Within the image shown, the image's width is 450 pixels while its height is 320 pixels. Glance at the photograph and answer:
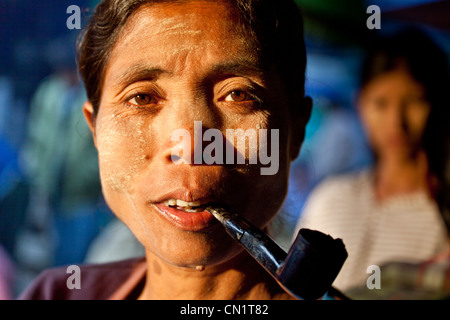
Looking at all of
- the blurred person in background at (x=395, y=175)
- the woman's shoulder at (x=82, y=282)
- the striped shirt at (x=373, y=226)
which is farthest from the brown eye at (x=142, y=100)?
the blurred person in background at (x=395, y=175)

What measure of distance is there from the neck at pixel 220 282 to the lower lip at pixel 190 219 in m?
0.14

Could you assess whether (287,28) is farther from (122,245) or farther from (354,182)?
(354,182)

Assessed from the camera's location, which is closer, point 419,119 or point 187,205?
point 187,205

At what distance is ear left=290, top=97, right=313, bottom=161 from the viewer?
1.06 m

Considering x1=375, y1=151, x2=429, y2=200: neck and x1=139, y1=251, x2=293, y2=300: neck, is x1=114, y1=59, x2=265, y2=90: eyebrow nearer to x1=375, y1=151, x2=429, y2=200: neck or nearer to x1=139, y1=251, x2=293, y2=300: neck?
x1=139, y1=251, x2=293, y2=300: neck

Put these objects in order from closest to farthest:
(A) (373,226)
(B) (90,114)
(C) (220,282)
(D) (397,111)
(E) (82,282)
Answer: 1. (C) (220,282)
2. (B) (90,114)
3. (E) (82,282)
4. (A) (373,226)
5. (D) (397,111)

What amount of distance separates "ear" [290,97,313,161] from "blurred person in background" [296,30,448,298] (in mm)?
1509

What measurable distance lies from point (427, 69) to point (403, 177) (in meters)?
0.60

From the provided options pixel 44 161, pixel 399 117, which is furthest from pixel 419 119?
pixel 44 161

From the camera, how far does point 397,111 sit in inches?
108

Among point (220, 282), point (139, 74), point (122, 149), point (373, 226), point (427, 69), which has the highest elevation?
point (427, 69)

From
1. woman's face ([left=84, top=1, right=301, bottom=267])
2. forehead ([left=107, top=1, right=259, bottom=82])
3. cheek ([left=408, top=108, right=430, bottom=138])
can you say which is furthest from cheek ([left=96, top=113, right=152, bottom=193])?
cheek ([left=408, top=108, right=430, bottom=138])

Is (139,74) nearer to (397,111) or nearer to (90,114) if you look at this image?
(90,114)

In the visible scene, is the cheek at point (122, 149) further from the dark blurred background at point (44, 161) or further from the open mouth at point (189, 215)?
the dark blurred background at point (44, 161)
